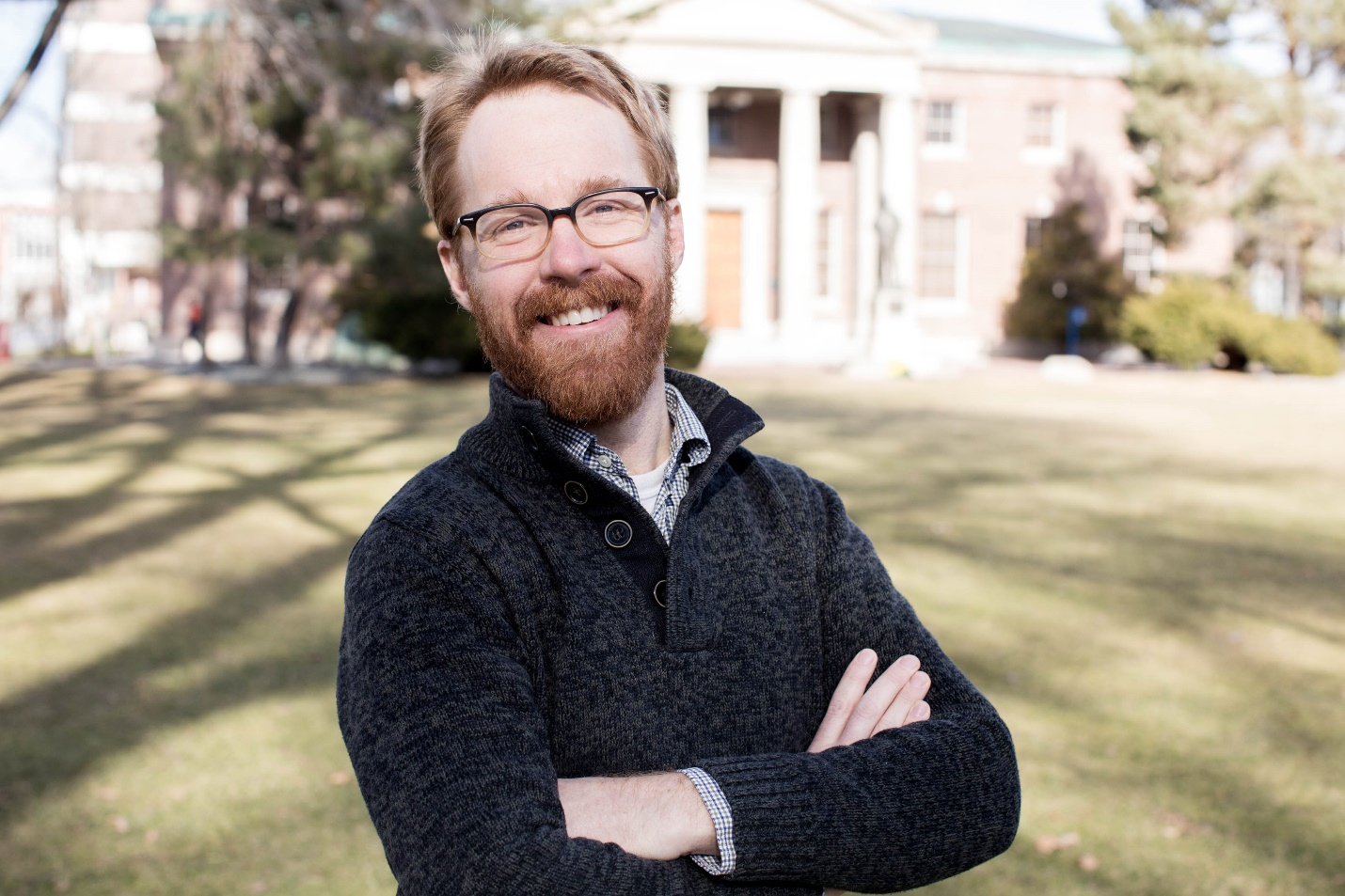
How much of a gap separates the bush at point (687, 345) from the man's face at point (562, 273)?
19150 millimetres

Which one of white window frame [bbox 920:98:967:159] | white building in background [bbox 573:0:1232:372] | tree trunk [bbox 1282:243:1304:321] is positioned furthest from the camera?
white window frame [bbox 920:98:967:159]

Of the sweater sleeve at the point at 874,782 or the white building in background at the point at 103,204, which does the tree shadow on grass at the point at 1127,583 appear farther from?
the white building in background at the point at 103,204

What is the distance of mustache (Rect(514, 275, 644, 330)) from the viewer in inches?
66.3

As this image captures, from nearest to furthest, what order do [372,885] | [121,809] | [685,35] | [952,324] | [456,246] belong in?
[456,246]
[372,885]
[121,809]
[685,35]
[952,324]

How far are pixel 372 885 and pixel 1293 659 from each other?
4428mm

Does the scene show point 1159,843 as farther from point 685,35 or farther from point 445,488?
point 685,35

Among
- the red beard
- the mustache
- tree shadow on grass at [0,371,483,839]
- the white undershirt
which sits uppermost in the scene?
the mustache

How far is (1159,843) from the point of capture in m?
3.81

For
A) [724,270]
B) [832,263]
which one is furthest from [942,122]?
[724,270]

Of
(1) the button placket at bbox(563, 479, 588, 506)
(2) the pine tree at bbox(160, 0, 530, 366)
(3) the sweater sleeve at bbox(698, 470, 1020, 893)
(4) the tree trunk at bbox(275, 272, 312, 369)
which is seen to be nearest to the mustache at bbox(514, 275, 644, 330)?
(1) the button placket at bbox(563, 479, 588, 506)

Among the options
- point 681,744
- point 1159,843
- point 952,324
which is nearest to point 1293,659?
point 1159,843

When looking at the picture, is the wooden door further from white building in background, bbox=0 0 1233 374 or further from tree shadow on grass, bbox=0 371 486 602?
tree shadow on grass, bbox=0 371 486 602

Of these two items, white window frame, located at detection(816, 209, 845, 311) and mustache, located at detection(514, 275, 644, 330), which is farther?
white window frame, located at detection(816, 209, 845, 311)

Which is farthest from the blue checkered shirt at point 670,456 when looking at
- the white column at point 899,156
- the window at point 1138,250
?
the window at point 1138,250
